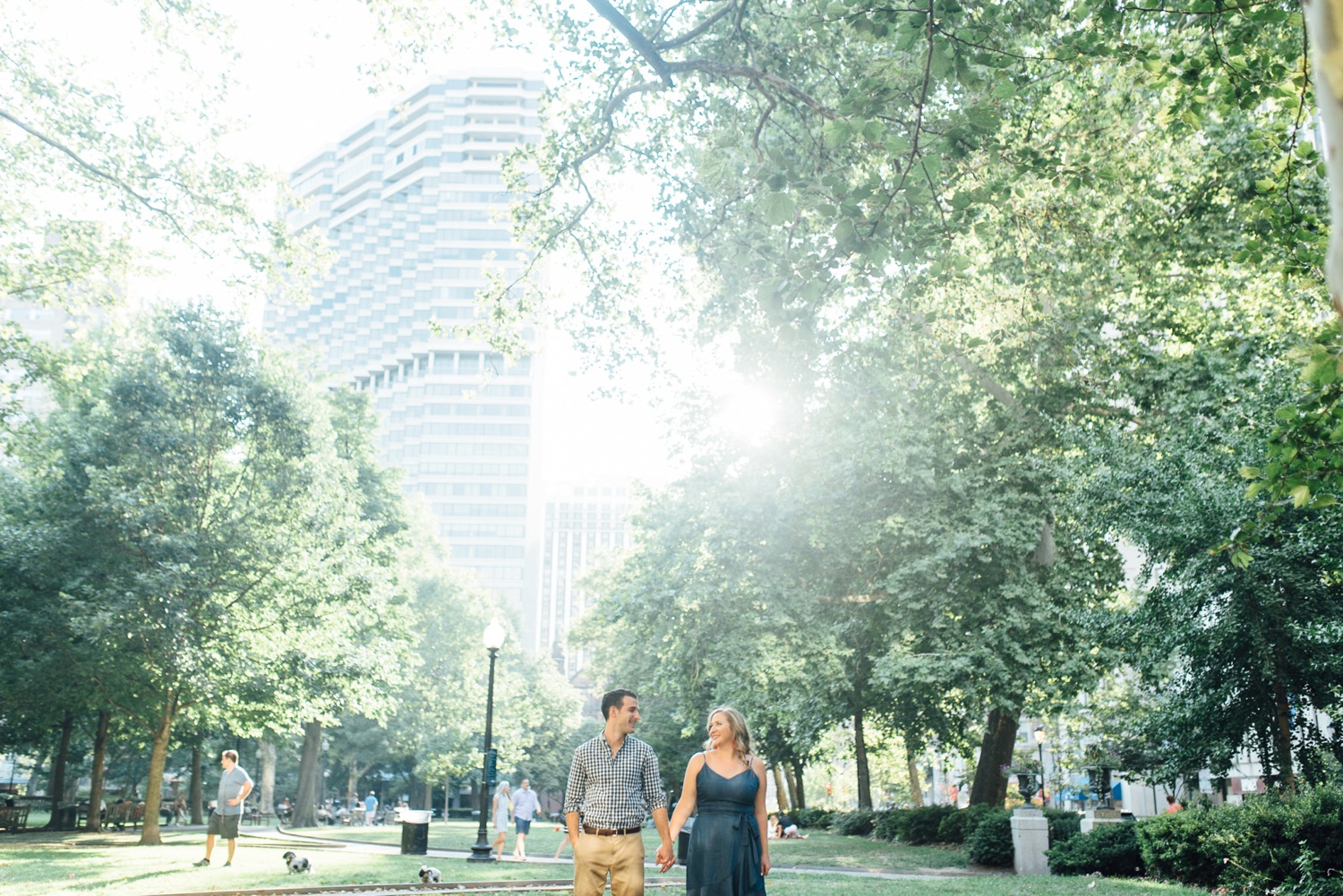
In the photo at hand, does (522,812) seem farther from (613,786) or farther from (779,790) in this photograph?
(779,790)

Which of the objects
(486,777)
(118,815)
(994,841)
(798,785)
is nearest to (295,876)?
(486,777)

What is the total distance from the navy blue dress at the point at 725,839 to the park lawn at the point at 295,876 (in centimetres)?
682

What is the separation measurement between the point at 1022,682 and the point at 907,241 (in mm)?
13086

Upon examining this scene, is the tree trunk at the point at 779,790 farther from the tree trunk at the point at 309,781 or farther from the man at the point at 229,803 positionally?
the man at the point at 229,803

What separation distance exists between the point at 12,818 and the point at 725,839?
2997cm

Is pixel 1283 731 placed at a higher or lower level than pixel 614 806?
higher

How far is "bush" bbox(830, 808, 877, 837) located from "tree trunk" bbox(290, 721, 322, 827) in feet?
66.0

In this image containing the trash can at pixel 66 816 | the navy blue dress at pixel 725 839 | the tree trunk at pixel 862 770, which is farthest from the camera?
the tree trunk at pixel 862 770

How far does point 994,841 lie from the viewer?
19.2 m

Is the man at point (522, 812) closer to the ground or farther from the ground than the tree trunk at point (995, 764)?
closer to the ground

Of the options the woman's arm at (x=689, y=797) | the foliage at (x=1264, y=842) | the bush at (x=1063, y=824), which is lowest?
the bush at (x=1063, y=824)

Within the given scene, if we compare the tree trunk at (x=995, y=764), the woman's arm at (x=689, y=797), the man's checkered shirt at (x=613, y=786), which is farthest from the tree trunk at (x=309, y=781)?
the woman's arm at (x=689, y=797)

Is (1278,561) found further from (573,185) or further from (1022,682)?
(573,185)

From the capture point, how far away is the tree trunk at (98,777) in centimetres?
2894
